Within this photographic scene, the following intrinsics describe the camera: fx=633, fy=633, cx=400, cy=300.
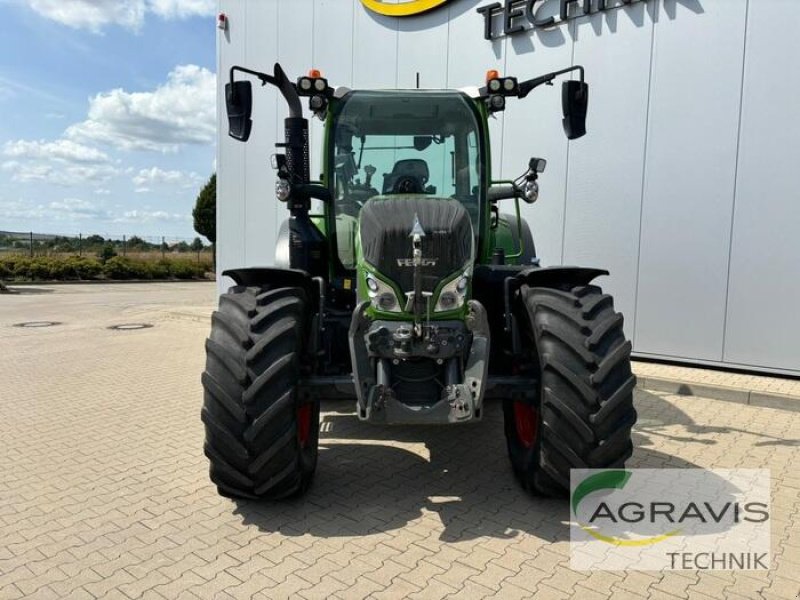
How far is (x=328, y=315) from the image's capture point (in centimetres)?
438

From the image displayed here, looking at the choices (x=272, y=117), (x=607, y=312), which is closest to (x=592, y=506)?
(x=607, y=312)

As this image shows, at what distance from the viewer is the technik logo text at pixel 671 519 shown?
129 inches

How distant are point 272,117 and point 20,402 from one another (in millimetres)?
7028

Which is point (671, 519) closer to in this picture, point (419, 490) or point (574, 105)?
point (419, 490)

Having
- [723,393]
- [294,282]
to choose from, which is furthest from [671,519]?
[723,393]

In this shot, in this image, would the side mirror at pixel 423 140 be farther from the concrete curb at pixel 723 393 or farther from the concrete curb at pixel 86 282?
the concrete curb at pixel 86 282

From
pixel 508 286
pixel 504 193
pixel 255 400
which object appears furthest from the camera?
pixel 504 193

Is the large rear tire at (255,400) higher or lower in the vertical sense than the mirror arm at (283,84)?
Answer: lower

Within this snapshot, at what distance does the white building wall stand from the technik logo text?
338 cm

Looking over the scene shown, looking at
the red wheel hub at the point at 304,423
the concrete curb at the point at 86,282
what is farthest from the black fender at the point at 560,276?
the concrete curb at the point at 86,282

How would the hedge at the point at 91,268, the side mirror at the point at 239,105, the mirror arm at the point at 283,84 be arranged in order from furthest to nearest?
1. the hedge at the point at 91,268
2. the mirror arm at the point at 283,84
3. the side mirror at the point at 239,105

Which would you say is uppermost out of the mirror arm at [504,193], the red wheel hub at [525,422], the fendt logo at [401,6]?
the fendt logo at [401,6]

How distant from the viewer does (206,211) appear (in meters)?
33.3

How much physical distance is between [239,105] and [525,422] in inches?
109
